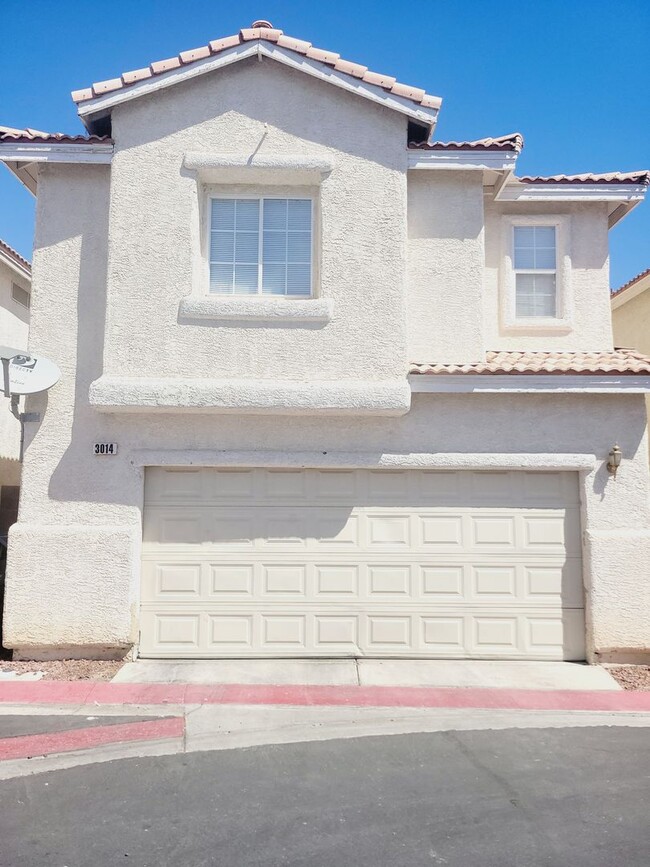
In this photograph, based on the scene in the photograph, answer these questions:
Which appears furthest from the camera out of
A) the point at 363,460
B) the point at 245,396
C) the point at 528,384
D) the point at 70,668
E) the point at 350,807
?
the point at 363,460

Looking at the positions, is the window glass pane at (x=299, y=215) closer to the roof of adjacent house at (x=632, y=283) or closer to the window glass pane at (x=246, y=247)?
the window glass pane at (x=246, y=247)

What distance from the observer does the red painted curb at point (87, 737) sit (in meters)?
6.07

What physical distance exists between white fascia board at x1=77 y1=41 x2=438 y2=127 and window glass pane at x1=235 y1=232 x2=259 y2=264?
1966mm

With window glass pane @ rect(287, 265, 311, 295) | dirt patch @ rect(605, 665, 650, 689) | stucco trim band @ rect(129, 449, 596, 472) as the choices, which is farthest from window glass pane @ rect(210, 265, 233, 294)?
dirt patch @ rect(605, 665, 650, 689)

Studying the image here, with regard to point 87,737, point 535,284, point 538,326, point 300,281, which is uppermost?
point 535,284

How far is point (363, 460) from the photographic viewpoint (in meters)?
8.74

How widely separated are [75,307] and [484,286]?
5.46m

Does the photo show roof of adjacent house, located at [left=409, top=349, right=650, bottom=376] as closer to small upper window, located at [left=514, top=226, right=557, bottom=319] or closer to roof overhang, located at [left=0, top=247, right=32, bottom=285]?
small upper window, located at [left=514, top=226, right=557, bottom=319]

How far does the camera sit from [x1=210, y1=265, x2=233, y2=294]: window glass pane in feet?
29.8

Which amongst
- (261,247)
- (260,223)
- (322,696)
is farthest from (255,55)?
(322,696)

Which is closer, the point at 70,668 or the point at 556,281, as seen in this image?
the point at 70,668

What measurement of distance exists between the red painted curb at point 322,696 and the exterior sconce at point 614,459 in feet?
8.23

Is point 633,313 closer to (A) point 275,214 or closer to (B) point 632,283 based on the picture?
(B) point 632,283

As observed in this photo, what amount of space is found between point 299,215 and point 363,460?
3.19 m
